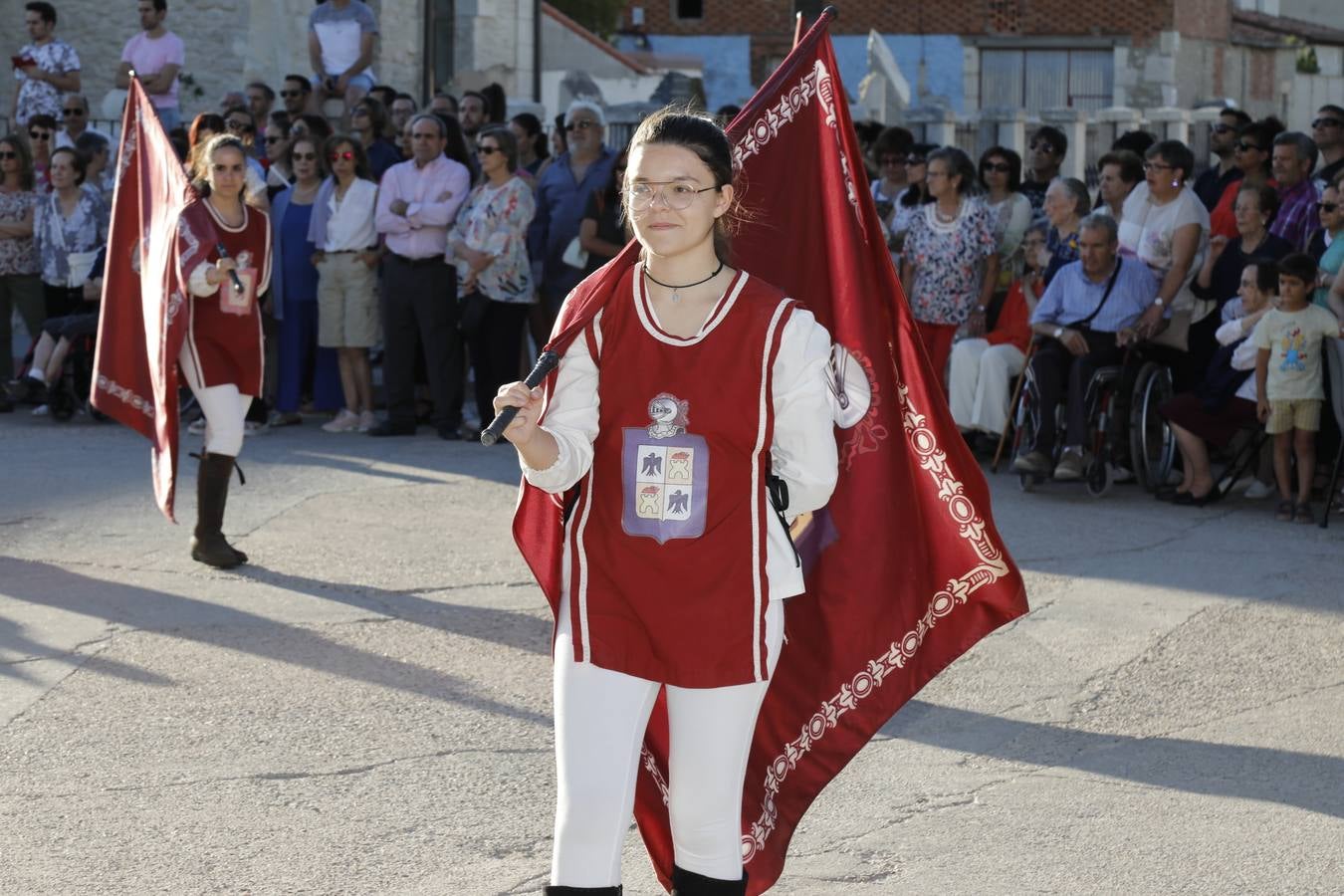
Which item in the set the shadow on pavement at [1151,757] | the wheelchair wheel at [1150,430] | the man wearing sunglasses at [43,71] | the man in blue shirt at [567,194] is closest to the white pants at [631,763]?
the shadow on pavement at [1151,757]

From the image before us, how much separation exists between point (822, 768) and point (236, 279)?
469 centimetres

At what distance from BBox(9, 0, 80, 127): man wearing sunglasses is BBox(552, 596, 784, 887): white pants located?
13.9 metres

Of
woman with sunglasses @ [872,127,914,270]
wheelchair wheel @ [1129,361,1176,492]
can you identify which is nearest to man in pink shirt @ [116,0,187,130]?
woman with sunglasses @ [872,127,914,270]

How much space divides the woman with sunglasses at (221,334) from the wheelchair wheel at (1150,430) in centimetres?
455

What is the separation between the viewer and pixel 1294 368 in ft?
29.6

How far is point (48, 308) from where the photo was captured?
524 inches

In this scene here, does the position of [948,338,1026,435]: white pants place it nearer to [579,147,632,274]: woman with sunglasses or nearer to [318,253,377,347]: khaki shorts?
[579,147,632,274]: woman with sunglasses

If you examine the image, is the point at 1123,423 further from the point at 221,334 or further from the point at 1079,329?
the point at 221,334

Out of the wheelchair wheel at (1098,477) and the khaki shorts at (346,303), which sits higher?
the khaki shorts at (346,303)

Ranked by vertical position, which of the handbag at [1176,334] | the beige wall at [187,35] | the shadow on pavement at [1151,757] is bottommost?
the shadow on pavement at [1151,757]

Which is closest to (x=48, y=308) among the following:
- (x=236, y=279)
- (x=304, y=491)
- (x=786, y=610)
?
(x=304, y=491)

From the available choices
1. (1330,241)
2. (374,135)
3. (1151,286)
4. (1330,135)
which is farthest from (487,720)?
(374,135)

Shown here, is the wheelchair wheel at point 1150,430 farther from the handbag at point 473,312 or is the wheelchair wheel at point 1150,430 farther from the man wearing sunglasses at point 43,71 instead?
the man wearing sunglasses at point 43,71

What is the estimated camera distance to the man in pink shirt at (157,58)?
1573 centimetres
